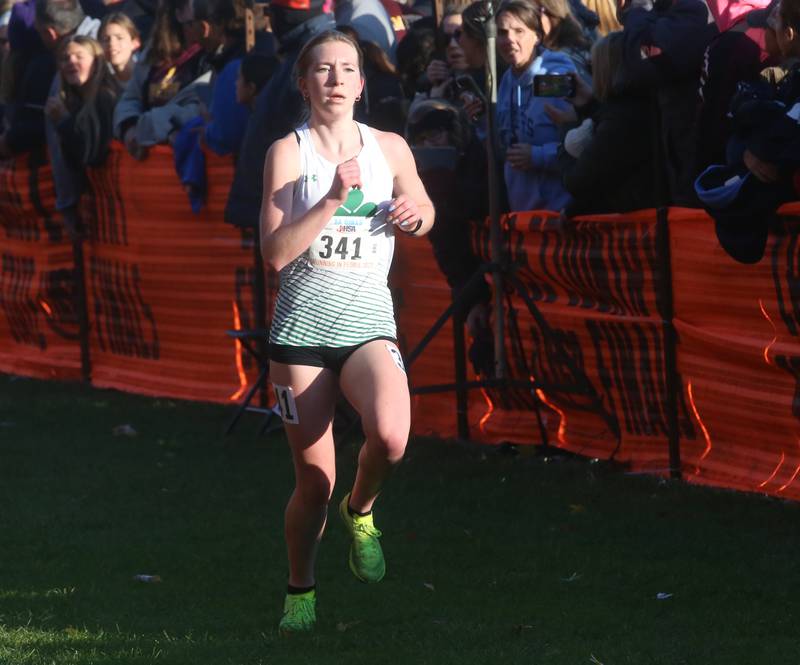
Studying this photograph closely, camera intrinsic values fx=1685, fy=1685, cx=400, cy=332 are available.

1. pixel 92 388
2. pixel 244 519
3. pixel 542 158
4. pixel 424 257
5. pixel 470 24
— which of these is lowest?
pixel 92 388

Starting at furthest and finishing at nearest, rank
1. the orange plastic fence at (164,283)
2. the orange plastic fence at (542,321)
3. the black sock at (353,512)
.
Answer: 1. the orange plastic fence at (164,283)
2. the orange plastic fence at (542,321)
3. the black sock at (353,512)

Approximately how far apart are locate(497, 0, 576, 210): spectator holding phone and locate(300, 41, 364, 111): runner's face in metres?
3.29

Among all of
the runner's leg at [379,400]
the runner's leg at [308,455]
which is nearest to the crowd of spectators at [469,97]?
the runner's leg at [379,400]

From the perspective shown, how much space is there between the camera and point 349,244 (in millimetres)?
6070

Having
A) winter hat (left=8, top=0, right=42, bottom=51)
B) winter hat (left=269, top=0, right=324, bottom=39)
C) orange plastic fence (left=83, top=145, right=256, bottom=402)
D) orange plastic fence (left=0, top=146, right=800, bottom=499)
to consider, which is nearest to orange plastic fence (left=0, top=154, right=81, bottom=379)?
orange plastic fence (left=0, top=146, right=800, bottom=499)

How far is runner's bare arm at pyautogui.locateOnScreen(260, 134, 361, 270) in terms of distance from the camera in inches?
227

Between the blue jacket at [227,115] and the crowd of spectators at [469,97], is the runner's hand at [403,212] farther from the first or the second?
the blue jacket at [227,115]

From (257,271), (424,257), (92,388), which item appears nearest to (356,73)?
(424,257)

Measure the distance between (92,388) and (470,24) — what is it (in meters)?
5.68

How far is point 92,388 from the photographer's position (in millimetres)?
13820

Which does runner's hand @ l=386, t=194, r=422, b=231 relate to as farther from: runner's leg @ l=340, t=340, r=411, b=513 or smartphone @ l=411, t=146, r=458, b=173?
smartphone @ l=411, t=146, r=458, b=173

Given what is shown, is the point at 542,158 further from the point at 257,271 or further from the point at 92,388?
the point at 92,388

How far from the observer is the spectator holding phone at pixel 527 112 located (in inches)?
366

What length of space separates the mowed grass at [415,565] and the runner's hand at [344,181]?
63.4 inches
